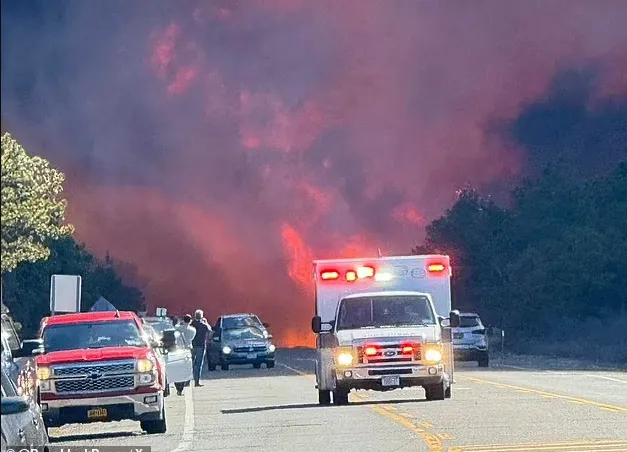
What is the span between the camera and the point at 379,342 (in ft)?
86.8

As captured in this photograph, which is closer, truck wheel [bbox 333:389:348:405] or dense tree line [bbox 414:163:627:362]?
truck wheel [bbox 333:389:348:405]

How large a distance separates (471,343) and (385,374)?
19.3 m

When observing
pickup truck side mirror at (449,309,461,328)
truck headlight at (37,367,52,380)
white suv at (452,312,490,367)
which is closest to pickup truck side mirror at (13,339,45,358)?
truck headlight at (37,367,52,380)

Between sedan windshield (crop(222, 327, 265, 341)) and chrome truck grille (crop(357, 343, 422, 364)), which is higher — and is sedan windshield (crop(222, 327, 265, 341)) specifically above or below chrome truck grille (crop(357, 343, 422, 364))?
above

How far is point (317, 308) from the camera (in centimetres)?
2938

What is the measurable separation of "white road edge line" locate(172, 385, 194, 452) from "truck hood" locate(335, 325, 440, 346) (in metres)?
3.02

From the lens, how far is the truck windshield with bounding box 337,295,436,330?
89.3 ft

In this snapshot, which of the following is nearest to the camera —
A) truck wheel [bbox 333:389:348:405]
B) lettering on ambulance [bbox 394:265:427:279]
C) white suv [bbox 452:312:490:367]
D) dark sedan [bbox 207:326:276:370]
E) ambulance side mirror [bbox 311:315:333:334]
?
truck wheel [bbox 333:389:348:405]

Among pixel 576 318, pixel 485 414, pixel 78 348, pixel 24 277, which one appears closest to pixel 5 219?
pixel 78 348

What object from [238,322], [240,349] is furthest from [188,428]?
[238,322]

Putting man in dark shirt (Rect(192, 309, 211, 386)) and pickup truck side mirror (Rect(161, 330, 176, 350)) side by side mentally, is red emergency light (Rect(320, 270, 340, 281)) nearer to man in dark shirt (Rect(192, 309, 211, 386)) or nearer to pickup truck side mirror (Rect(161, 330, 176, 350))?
pickup truck side mirror (Rect(161, 330, 176, 350))

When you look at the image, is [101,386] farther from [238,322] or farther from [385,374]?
[238,322]

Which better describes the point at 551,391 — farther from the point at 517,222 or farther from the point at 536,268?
the point at 517,222

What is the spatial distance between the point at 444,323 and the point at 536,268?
45.9 m
